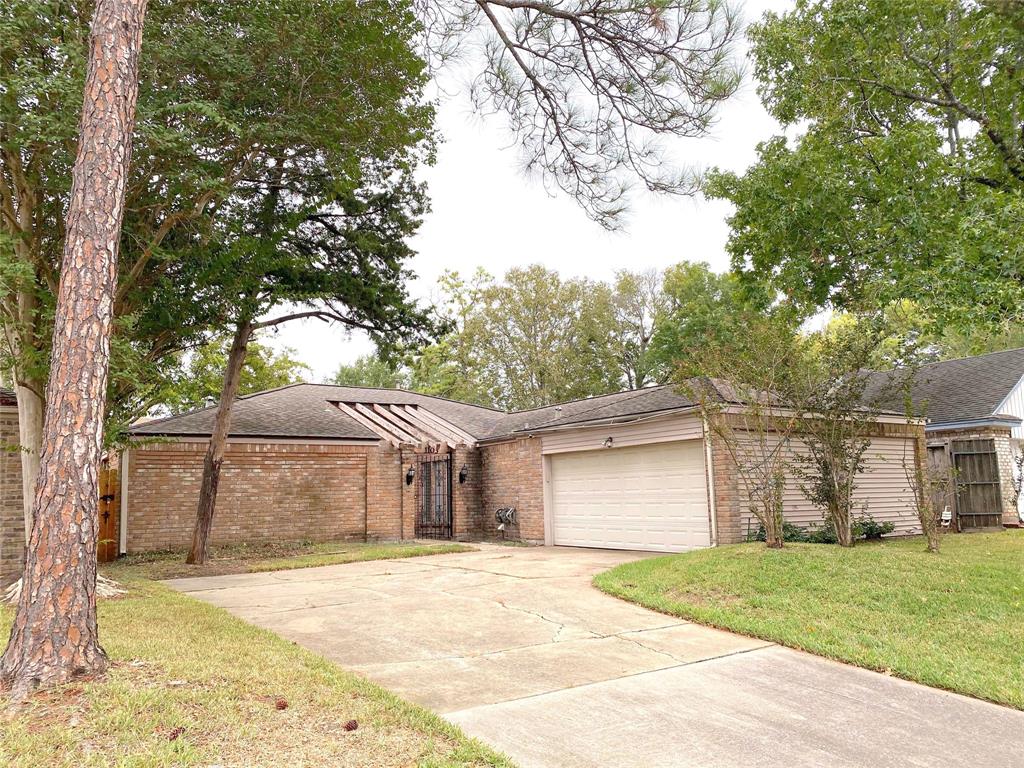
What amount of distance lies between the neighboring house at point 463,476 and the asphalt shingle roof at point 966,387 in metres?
3.01

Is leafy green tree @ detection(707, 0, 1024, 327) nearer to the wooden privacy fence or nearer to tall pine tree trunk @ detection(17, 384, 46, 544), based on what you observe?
tall pine tree trunk @ detection(17, 384, 46, 544)

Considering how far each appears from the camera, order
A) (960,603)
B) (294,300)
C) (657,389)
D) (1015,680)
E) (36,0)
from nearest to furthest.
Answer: (1015,680) < (960,603) < (36,0) < (294,300) < (657,389)

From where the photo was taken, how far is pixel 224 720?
3625 mm

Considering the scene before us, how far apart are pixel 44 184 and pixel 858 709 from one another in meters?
10.4

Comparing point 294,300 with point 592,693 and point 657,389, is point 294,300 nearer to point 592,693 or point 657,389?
point 657,389

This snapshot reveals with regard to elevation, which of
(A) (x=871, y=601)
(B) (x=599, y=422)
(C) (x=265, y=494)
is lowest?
(A) (x=871, y=601)

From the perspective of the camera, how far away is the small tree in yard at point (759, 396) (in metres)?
9.30

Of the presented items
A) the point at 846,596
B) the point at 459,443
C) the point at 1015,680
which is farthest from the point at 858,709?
the point at 459,443

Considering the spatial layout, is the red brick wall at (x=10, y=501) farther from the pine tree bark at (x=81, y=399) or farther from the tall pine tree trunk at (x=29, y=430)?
the pine tree bark at (x=81, y=399)

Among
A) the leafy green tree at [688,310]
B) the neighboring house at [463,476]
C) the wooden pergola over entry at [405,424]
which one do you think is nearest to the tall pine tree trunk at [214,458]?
the neighboring house at [463,476]

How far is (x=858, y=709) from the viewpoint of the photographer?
4281 mm

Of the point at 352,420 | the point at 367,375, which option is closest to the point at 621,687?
the point at 352,420

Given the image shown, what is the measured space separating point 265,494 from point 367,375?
33911 mm

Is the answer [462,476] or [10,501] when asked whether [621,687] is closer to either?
[10,501]
